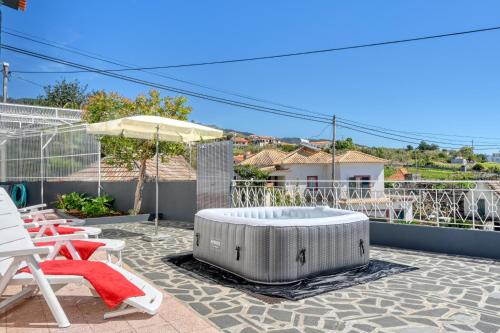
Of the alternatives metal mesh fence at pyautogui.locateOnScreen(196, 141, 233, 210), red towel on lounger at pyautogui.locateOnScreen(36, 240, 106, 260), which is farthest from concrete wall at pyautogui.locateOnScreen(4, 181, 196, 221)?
red towel on lounger at pyautogui.locateOnScreen(36, 240, 106, 260)

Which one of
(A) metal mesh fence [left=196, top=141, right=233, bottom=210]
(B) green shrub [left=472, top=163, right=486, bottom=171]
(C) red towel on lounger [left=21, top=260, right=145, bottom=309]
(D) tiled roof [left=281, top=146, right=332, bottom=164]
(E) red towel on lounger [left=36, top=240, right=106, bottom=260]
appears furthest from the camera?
(B) green shrub [left=472, top=163, right=486, bottom=171]

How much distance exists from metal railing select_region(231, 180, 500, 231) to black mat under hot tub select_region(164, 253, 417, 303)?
1.75 m

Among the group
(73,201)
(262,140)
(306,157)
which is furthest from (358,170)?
(73,201)

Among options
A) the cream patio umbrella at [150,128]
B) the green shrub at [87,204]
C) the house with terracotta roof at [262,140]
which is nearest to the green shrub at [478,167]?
the house with terracotta roof at [262,140]

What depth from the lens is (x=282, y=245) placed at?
15.9 ft

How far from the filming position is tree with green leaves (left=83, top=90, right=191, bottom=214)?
11453 millimetres

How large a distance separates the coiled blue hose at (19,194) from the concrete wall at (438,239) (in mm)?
14466

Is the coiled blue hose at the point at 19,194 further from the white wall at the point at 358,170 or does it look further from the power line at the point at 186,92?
the white wall at the point at 358,170

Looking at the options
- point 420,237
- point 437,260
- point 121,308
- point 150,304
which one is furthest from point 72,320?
point 420,237

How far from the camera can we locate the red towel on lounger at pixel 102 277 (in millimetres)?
3441

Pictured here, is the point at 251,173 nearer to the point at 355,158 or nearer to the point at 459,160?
the point at 355,158

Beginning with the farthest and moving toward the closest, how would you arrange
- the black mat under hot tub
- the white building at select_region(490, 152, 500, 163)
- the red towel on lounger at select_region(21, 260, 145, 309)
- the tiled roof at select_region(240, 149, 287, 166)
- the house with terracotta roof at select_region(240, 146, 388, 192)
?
the white building at select_region(490, 152, 500, 163), the tiled roof at select_region(240, 149, 287, 166), the house with terracotta roof at select_region(240, 146, 388, 192), the black mat under hot tub, the red towel on lounger at select_region(21, 260, 145, 309)

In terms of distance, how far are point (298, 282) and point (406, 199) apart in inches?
178

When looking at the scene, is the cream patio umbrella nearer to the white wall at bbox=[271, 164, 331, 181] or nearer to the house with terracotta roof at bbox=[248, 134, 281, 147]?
the white wall at bbox=[271, 164, 331, 181]
